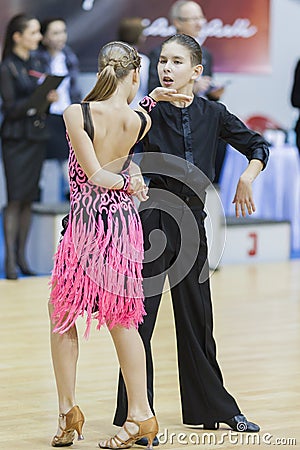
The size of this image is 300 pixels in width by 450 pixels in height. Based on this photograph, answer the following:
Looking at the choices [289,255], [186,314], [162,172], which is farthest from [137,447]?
[289,255]

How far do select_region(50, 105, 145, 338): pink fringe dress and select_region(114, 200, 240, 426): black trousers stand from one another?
0.74 ft

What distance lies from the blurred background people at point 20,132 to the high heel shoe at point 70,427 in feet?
12.9

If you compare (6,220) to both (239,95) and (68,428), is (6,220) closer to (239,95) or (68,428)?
(239,95)

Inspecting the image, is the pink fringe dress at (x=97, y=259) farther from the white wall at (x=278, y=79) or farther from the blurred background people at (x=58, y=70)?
the white wall at (x=278, y=79)

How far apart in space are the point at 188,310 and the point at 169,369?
1184mm

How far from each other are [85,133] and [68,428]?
37.7 inches

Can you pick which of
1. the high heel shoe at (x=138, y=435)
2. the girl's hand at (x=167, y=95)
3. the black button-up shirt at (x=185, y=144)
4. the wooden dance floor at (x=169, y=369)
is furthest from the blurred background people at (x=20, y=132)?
the high heel shoe at (x=138, y=435)

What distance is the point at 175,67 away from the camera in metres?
3.64

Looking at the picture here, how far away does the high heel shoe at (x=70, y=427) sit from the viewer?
3535 millimetres

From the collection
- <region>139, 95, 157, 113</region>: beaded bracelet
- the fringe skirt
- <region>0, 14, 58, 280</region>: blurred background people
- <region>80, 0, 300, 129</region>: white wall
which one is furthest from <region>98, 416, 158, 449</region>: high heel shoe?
<region>80, 0, 300, 129</region>: white wall

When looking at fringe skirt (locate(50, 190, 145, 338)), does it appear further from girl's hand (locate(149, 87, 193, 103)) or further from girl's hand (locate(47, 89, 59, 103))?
girl's hand (locate(47, 89, 59, 103))

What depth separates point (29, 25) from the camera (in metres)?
7.25

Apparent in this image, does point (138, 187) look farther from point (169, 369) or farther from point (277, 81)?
point (277, 81)

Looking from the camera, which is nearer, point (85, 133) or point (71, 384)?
point (85, 133)
